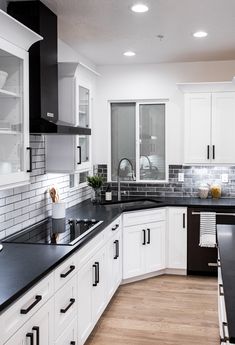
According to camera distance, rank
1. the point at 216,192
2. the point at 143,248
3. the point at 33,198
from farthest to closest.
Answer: the point at 216,192 < the point at 143,248 < the point at 33,198

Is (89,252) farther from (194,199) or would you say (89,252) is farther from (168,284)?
(194,199)

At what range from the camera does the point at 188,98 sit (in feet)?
17.2

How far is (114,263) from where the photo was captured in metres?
4.28

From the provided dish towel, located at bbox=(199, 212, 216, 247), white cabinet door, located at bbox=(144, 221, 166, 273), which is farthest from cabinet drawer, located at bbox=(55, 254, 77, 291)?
dish towel, located at bbox=(199, 212, 216, 247)

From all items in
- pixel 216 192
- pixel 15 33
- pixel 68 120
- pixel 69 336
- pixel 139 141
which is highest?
pixel 15 33

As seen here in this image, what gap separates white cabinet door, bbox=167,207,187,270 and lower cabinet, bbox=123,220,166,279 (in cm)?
10

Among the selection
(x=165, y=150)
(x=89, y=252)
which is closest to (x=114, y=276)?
(x=89, y=252)

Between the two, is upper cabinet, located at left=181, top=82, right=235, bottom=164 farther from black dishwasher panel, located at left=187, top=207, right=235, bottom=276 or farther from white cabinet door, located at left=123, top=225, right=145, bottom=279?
white cabinet door, located at left=123, top=225, right=145, bottom=279

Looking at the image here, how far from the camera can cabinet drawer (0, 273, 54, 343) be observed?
6.27 ft

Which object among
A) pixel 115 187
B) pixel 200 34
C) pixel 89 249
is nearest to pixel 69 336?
pixel 89 249

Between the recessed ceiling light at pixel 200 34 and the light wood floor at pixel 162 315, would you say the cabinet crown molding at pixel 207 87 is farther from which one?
the light wood floor at pixel 162 315

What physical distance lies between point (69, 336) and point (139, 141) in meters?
3.37

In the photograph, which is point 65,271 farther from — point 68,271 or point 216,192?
point 216,192

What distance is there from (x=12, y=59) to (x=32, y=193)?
1345 mm
